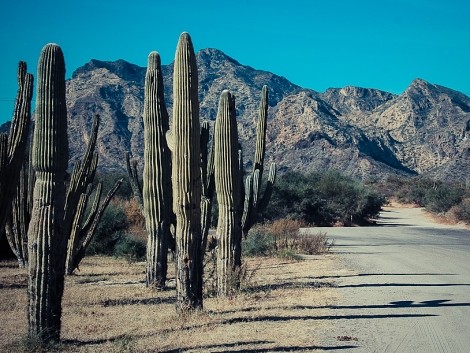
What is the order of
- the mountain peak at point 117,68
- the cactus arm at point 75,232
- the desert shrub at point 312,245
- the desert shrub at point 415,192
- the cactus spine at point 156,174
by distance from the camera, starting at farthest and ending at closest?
the mountain peak at point 117,68, the desert shrub at point 415,192, the desert shrub at point 312,245, the cactus arm at point 75,232, the cactus spine at point 156,174

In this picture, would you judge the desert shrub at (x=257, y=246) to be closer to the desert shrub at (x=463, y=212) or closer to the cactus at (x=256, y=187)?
the cactus at (x=256, y=187)

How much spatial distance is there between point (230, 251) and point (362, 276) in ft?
14.6

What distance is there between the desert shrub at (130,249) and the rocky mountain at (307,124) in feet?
165

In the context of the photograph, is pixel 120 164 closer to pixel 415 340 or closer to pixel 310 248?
pixel 310 248

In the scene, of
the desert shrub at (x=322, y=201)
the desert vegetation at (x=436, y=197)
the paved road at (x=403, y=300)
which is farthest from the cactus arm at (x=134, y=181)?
the desert vegetation at (x=436, y=197)

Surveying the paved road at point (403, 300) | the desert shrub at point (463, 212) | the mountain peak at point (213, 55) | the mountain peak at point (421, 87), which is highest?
the mountain peak at point (213, 55)

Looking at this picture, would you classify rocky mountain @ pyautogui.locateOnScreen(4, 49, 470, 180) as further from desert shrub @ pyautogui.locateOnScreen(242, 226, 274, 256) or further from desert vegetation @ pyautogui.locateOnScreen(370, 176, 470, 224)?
desert shrub @ pyautogui.locateOnScreen(242, 226, 274, 256)

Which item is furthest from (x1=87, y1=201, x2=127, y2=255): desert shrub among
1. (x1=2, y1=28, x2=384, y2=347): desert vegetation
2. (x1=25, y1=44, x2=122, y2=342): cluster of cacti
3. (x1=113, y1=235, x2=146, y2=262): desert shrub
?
(x1=25, y1=44, x2=122, y2=342): cluster of cacti

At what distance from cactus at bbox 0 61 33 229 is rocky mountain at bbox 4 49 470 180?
59.0 meters

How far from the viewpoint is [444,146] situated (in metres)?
90.6

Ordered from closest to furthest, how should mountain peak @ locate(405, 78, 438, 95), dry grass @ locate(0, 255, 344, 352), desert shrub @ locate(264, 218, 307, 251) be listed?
dry grass @ locate(0, 255, 344, 352) → desert shrub @ locate(264, 218, 307, 251) → mountain peak @ locate(405, 78, 438, 95)

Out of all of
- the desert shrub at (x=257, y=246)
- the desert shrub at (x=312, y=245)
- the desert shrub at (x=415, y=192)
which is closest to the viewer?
the desert shrub at (x=257, y=246)

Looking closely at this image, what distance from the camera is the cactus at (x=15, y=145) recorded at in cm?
929

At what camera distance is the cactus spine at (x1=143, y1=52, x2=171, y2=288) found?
41.9 feet
